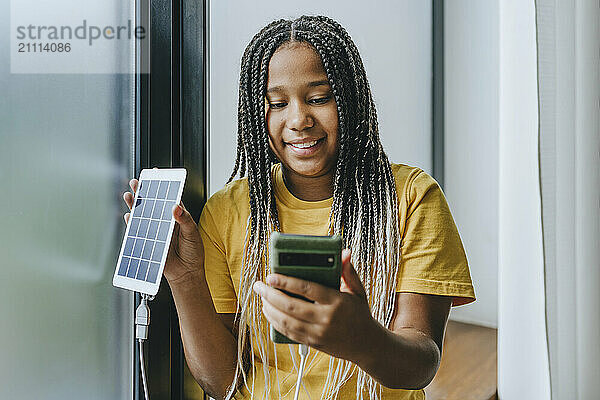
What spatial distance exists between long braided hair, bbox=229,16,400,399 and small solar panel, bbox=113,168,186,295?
0.41 ft

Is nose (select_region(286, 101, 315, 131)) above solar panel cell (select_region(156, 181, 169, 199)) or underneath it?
above

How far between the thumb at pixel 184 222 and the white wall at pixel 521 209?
0.67 m

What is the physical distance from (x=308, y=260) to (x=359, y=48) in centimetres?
39

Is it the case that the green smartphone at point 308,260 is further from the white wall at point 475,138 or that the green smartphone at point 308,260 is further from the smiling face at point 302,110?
the white wall at point 475,138

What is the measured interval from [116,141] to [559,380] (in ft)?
3.14

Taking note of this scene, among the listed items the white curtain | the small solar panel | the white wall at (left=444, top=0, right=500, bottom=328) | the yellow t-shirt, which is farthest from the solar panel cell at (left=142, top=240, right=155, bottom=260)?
the white curtain

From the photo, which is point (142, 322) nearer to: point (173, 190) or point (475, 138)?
point (173, 190)

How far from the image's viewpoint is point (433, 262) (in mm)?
804

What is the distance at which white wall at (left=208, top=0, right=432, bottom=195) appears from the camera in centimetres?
88

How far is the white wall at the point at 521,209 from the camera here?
1167 mm

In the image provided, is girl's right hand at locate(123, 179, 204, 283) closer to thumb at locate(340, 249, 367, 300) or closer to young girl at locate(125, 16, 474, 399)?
young girl at locate(125, 16, 474, 399)

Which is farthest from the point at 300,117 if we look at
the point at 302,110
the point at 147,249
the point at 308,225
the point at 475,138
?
the point at 475,138

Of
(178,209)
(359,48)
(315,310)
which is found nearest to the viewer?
(315,310)

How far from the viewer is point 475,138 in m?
1.27
